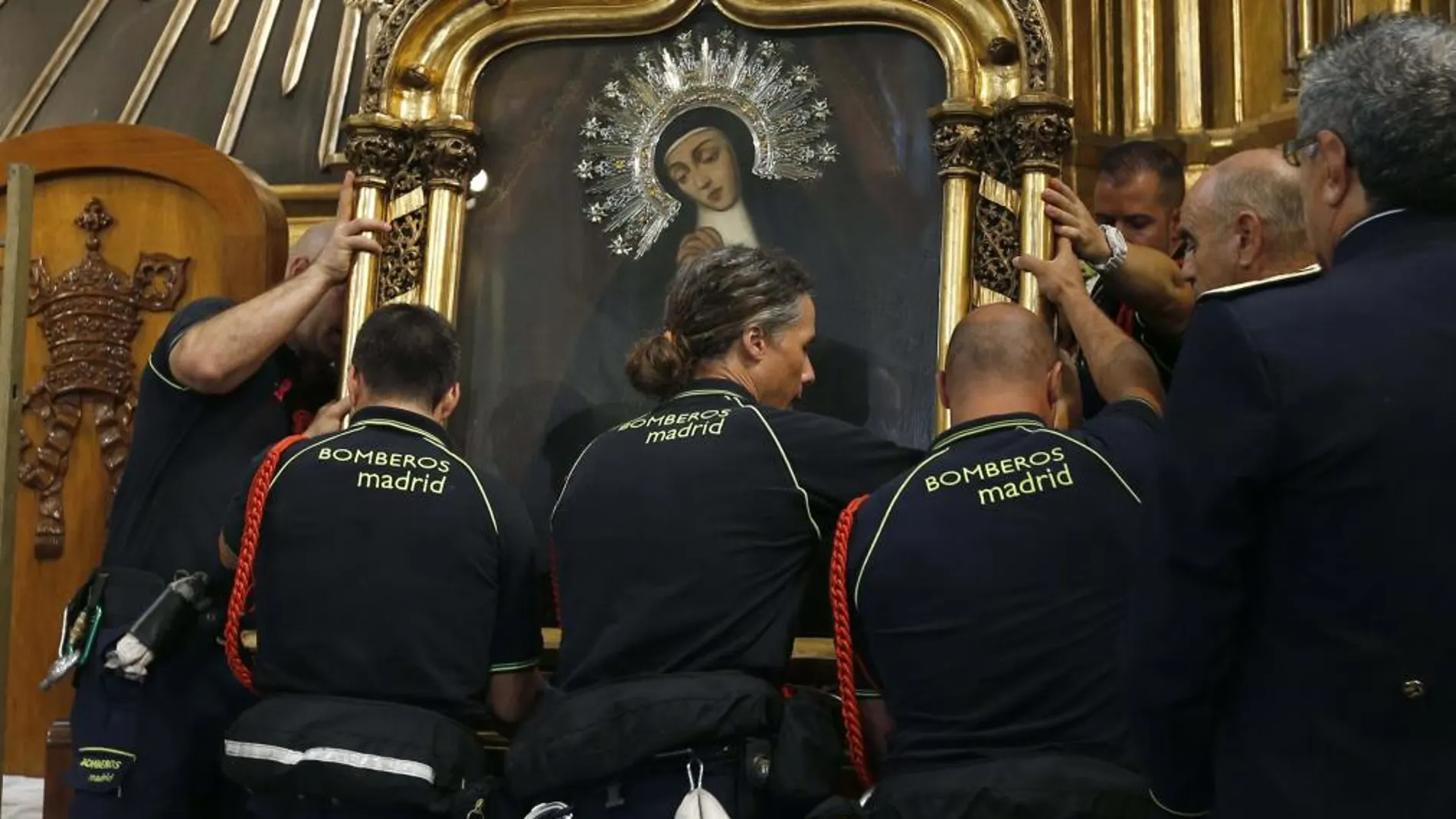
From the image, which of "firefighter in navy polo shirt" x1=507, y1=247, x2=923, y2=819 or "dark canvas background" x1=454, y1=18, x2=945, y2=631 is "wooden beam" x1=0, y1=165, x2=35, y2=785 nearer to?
"dark canvas background" x1=454, y1=18, x2=945, y2=631

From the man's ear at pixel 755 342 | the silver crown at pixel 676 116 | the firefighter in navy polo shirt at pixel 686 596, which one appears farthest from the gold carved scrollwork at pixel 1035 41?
the firefighter in navy polo shirt at pixel 686 596

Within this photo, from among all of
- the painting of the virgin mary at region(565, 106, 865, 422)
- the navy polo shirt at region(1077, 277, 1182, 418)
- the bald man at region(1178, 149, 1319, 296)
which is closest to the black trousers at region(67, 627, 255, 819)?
the painting of the virgin mary at region(565, 106, 865, 422)

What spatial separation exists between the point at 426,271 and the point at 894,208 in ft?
3.42

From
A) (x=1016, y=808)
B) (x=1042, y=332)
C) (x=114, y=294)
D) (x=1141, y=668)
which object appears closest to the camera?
(x=1141, y=668)

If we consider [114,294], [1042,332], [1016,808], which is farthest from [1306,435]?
[114,294]

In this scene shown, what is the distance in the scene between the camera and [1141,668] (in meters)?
1.85

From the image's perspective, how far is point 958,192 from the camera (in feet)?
11.3

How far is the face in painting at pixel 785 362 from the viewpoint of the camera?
3074 millimetres

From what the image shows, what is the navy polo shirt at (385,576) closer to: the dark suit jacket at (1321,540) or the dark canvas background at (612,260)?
the dark canvas background at (612,260)

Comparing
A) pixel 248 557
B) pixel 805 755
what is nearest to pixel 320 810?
pixel 248 557

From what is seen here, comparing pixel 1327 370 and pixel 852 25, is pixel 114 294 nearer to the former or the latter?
pixel 852 25

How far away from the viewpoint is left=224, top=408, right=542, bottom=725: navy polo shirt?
2.88 m

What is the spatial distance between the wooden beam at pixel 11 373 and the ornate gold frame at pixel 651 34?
2.31ft

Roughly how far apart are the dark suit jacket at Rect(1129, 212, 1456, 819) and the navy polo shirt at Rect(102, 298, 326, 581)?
2.25 meters
